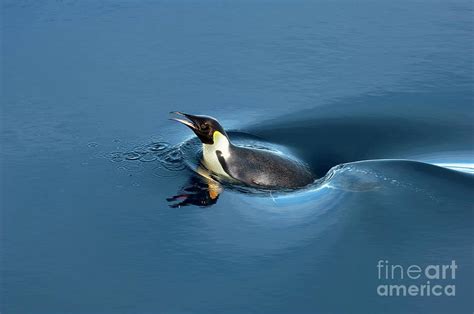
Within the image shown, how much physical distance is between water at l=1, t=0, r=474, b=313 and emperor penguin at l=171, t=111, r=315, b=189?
1.00ft

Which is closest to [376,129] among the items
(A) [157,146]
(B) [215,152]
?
(B) [215,152]

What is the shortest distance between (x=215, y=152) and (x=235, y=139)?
5.29 ft

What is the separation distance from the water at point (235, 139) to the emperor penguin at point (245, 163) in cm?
30

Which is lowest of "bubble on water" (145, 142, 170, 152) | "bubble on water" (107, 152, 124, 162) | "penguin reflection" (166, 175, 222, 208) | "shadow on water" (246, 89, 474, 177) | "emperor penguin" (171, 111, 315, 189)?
"penguin reflection" (166, 175, 222, 208)

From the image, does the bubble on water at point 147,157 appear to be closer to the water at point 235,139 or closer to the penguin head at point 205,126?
the water at point 235,139

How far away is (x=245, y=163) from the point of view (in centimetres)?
1545

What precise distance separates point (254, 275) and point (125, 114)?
639cm

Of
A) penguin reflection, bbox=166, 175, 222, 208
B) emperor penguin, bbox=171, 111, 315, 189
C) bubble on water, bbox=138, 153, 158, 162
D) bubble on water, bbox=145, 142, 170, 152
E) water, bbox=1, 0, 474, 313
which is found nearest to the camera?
water, bbox=1, 0, 474, 313

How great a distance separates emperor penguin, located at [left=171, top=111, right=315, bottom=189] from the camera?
1526cm

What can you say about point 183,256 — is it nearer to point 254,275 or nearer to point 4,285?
point 254,275

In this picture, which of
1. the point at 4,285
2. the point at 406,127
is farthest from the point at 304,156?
the point at 4,285

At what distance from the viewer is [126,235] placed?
14352 mm

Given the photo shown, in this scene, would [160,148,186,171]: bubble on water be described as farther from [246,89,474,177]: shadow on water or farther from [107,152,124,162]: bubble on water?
[246,89,474,177]: shadow on water

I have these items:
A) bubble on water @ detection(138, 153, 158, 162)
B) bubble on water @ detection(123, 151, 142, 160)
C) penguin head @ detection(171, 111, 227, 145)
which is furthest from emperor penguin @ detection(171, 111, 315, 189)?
bubble on water @ detection(123, 151, 142, 160)
